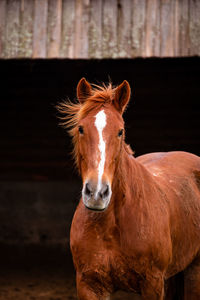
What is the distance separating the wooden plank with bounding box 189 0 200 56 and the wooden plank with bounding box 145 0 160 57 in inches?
13.3

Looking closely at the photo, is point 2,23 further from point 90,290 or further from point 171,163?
point 90,290

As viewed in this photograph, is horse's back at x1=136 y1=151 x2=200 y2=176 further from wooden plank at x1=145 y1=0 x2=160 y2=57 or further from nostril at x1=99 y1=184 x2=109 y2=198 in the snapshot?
nostril at x1=99 y1=184 x2=109 y2=198

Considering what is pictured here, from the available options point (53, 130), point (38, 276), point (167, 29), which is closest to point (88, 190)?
point (167, 29)

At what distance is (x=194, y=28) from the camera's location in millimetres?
4754

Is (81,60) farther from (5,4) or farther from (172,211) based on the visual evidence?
(172,211)

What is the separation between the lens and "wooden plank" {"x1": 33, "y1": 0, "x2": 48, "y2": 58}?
16.1ft

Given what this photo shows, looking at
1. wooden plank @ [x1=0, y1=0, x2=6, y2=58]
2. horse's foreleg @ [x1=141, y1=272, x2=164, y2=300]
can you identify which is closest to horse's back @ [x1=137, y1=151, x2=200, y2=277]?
horse's foreleg @ [x1=141, y1=272, x2=164, y2=300]

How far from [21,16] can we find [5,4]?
0.22 meters

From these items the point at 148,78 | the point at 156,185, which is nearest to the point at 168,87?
the point at 148,78

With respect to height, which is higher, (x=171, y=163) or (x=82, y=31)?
(x=82, y=31)

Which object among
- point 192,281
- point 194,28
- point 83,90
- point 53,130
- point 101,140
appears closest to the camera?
point 101,140

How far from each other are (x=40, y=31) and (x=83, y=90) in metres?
1.82

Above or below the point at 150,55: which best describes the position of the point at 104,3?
above

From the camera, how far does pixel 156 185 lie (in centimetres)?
369
